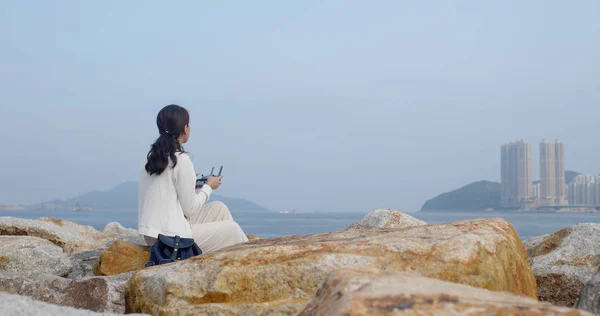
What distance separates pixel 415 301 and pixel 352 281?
370 mm

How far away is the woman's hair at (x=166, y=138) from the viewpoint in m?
6.75

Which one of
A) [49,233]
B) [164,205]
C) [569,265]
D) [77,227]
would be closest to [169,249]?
[164,205]

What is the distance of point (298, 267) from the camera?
476 cm

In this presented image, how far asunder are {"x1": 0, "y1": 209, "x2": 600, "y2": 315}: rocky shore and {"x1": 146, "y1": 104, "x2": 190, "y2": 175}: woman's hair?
4.10ft

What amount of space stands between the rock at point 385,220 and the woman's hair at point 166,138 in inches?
141

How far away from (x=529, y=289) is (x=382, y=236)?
1.39 meters

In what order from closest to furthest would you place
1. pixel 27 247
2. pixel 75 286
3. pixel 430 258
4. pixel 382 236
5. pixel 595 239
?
pixel 430 258
pixel 382 236
pixel 75 286
pixel 595 239
pixel 27 247

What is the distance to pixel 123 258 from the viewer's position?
25.3ft

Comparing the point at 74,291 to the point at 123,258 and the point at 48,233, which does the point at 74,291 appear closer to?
the point at 123,258

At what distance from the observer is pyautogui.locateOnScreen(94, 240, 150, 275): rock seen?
7.71 metres

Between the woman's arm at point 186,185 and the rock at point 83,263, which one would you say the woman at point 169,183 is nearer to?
the woman's arm at point 186,185

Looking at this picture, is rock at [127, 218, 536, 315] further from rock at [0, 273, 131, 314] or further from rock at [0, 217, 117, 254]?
rock at [0, 217, 117, 254]

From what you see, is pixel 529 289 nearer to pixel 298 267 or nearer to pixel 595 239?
pixel 298 267

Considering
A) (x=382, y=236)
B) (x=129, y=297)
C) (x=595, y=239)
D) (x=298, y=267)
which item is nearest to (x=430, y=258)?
(x=382, y=236)
